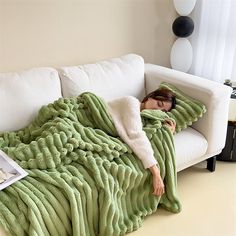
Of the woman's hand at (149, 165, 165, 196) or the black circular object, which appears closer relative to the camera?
the woman's hand at (149, 165, 165, 196)

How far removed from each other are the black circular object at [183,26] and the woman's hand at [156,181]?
1404 millimetres

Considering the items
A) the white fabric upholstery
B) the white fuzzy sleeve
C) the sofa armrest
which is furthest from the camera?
the sofa armrest

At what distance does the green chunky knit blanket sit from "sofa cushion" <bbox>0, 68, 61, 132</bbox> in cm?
6

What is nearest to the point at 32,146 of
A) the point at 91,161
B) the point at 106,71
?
the point at 91,161

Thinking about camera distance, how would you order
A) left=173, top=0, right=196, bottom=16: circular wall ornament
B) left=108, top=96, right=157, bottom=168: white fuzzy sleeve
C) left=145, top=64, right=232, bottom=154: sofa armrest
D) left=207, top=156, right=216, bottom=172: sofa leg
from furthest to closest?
left=173, top=0, right=196, bottom=16: circular wall ornament, left=207, top=156, right=216, bottom=172: sofa leg, left=145, top=64, right=232, bottom=154: sofa armrest, left=108, top=96, right=157, bottom=168: white fuzzy sleeve

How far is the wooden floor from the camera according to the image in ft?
6.26

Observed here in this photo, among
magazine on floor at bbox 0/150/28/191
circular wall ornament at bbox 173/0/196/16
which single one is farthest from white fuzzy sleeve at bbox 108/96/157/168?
circular wall ornament at bbox 173/0/196/16

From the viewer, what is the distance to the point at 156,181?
6.20ft

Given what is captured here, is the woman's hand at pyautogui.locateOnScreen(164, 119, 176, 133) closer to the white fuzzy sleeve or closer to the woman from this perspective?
the woman

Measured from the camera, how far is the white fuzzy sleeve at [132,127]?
6.13 ft

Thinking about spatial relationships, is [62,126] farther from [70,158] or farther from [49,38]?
[49,38]

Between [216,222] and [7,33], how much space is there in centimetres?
171

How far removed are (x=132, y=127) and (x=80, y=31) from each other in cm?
98

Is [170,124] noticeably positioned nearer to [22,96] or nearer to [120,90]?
[120,90]
